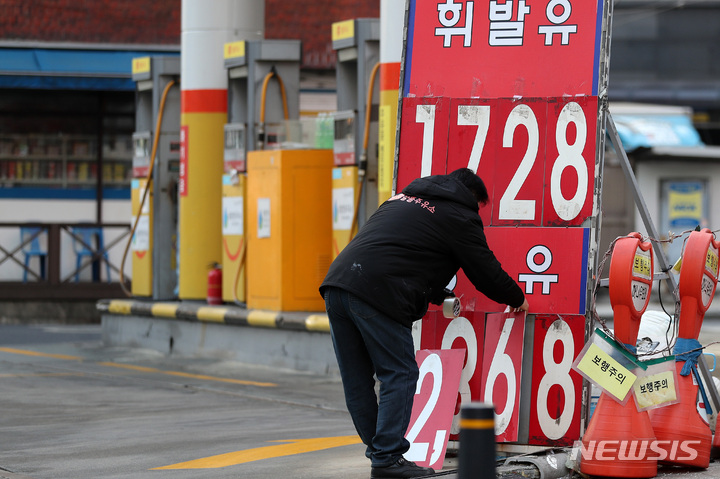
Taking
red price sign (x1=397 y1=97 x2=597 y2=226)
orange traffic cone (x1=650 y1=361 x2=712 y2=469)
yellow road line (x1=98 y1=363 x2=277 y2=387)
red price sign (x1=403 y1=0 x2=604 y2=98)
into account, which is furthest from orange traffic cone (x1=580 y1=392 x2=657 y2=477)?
yellow road line (x1=98 y1=363 x2=277 y2=387)

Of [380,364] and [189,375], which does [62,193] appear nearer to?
[189,375]

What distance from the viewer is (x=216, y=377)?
38.0 ft

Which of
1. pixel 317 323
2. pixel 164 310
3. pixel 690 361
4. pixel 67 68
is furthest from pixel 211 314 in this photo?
pixel 67 68

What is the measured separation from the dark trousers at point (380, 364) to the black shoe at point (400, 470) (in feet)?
0.09

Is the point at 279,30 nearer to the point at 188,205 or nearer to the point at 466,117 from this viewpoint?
the point at 188,205

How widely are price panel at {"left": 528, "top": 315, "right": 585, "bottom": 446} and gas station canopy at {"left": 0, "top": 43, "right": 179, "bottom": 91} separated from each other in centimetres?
1322

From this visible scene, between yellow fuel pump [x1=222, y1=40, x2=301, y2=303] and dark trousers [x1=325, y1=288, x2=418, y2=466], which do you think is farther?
yellow fuel pump [x1=222, y1=40, x2=301, y2=303]

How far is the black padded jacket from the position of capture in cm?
618

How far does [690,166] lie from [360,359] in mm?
11124

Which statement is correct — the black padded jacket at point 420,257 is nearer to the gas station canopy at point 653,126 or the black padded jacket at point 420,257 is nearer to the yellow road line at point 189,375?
the yellow road line at point 189,375

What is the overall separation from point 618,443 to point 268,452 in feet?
7.19

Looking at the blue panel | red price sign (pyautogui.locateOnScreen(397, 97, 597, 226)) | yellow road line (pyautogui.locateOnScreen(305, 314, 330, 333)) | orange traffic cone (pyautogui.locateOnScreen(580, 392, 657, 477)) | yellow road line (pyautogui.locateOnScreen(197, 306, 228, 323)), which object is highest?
red price sign (pyautogui.locateOnScreen(397, 97, 597, 226))

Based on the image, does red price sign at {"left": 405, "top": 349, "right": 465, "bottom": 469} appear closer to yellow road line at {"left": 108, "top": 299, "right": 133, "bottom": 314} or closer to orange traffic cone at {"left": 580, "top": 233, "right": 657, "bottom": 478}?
orange traffic cone at {"left": 580, "top": 233, "right": 657, "bottom": 478}

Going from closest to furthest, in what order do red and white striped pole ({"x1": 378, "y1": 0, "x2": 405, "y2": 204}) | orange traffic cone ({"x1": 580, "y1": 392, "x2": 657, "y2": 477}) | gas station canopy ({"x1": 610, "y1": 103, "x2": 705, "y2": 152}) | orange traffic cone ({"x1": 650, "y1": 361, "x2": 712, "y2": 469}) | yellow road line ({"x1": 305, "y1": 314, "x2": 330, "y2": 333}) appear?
orange traffic cone ({"x1": 580, "y1": 392, "x2": 657, "y2": 477}) → orange traffic cone ({"x1": 650, "y1": 361, "x2": 712, "y2": 469}) → red and white striped pole ({"x1": 378, "y1": 0, "x2": 405, "y2": 204}) → yellow road line ({"x1": 305, "y1": 314, "x2": 330, "y2": 333}) → gas station canopy ({"x1": 610, "y1": 103, "x2": 705, "y2": 152})
